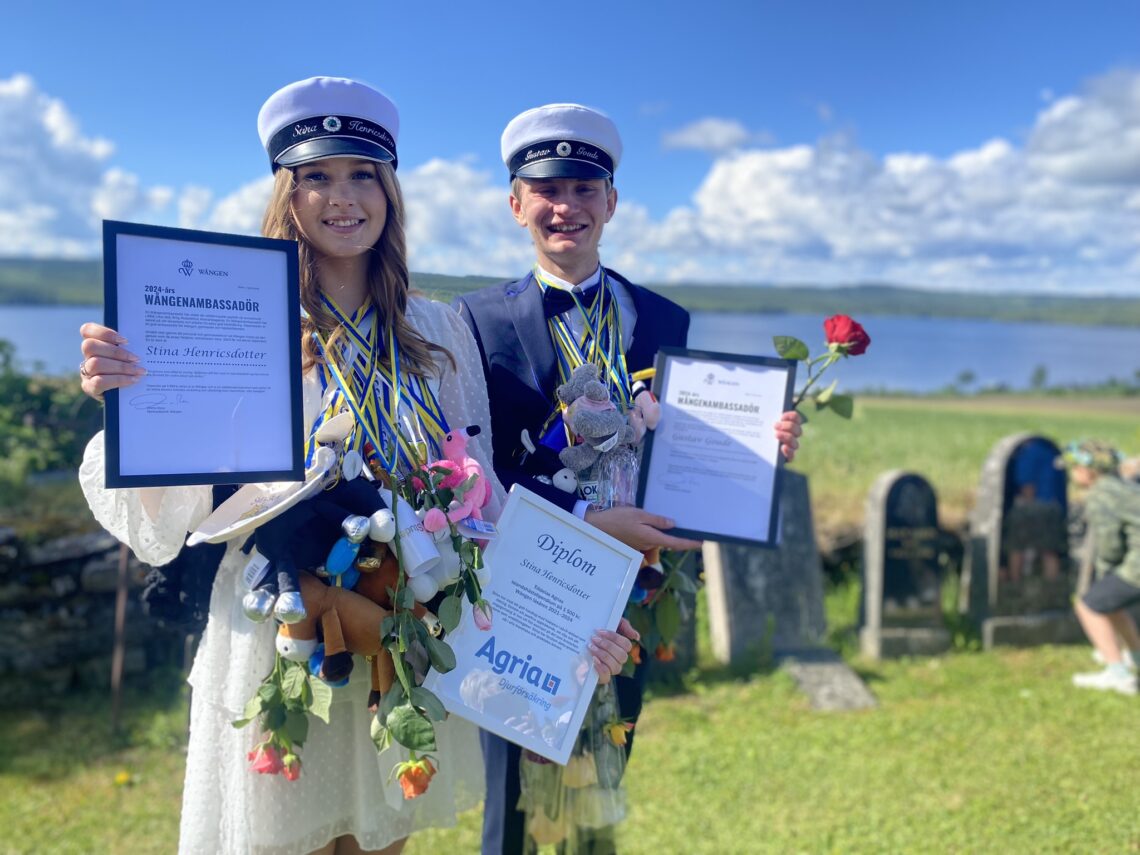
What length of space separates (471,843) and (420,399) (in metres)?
2.46

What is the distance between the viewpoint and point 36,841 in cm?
361

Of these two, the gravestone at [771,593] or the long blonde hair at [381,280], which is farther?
the gravestone at [771,593]

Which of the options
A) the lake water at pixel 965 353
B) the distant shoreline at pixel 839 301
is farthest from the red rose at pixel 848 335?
the distant shoreline at pixel 839 301

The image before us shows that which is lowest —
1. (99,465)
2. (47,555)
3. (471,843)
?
(471,843)

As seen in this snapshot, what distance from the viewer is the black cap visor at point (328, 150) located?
1962mm

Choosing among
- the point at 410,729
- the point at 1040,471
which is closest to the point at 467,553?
the point at 410,729

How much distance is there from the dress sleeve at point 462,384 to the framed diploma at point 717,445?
0.47 metres

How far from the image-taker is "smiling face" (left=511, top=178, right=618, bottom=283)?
247 cm

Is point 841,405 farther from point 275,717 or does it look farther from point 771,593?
point 771,593

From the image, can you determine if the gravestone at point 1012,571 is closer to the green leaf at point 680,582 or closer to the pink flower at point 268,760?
the green leaf at point 680,582

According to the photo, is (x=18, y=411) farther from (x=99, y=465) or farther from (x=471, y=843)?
(x=99, y=465)

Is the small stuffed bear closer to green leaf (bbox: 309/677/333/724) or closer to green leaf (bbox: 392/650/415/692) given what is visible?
green leaf (bbox: 392/650/415/692)

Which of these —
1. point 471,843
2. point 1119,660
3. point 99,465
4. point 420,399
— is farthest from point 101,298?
point 1119,660

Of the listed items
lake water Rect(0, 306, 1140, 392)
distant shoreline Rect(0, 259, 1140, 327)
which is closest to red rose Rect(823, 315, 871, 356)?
lake water Rect(0, 306, 1140, 392)
